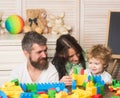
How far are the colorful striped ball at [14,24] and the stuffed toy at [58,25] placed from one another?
0.91ft

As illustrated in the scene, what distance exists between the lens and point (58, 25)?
3498mm

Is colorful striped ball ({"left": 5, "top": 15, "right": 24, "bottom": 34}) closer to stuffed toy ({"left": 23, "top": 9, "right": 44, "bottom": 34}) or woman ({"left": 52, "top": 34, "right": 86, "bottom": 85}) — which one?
stuffed toy ({"left": 23, "top": 9, "right": 44, "bottom": 34})

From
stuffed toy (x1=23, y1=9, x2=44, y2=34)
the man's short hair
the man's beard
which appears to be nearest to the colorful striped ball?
stuffed toy (x1=23, y1=9, x2=44, y2=34)

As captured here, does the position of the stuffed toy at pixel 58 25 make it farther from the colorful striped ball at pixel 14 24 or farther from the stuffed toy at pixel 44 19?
the colorful striped ball at pixel 14 24

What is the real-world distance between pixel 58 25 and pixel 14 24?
42cm

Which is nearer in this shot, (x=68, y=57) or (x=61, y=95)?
(x=61, y=95)

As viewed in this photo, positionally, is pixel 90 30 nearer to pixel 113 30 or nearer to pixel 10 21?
pixel 113 30

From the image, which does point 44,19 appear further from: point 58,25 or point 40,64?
point 40,64

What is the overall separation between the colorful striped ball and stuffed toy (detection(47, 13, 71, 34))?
28 cm

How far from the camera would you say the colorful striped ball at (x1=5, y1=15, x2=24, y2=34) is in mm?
3459

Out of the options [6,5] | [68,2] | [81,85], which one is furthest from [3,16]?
[81,85]

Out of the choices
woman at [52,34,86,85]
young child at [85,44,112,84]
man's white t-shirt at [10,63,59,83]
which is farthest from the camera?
woman at [52,34,86,85]

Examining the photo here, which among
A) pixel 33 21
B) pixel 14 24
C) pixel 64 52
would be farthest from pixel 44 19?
pixel 64 52

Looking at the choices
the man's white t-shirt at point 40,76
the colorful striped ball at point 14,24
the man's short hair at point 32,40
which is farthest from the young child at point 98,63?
the colorful striped ball at point 14,24
